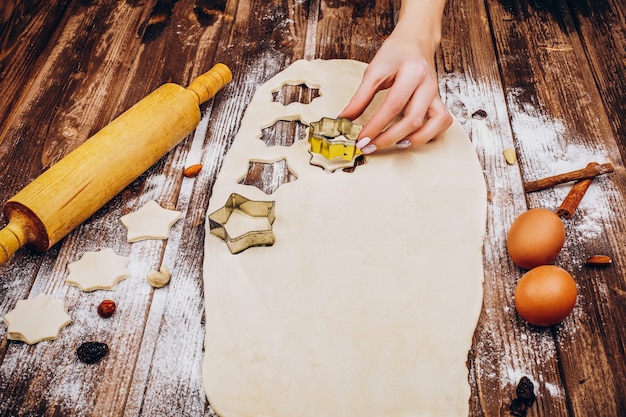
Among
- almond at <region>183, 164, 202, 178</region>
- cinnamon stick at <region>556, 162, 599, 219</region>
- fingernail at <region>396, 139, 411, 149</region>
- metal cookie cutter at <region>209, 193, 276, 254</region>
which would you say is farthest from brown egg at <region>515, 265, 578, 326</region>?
almond at <region>183, 164, 202, 178</region>

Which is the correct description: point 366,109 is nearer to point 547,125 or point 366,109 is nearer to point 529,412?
point 547,125

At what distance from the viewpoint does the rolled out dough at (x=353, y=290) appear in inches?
43.9

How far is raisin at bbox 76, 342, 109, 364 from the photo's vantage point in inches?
47.1

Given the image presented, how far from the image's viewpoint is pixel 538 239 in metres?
1.25

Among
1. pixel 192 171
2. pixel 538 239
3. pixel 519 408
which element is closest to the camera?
pixel 519 408

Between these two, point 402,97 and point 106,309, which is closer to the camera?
point 106,309

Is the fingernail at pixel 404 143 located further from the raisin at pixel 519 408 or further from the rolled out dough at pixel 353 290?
the raisin at pixel 519 408

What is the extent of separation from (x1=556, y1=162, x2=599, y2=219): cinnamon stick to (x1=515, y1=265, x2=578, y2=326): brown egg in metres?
0.28

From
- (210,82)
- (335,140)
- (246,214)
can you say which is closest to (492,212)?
(335,140)

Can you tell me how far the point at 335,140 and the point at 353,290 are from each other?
1.39ft

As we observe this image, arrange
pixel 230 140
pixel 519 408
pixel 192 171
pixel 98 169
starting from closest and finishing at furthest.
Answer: pixel 519 408, pixel 98 169, pixel 192 171, pixel 230 140

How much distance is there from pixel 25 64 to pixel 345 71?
1.06 meters

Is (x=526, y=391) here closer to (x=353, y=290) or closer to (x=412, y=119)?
(x=353, y=290)

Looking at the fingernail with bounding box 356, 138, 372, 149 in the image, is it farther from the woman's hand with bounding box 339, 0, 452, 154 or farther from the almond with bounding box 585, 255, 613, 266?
Answer: the almond with bounding box 585, 255, 613, 266
